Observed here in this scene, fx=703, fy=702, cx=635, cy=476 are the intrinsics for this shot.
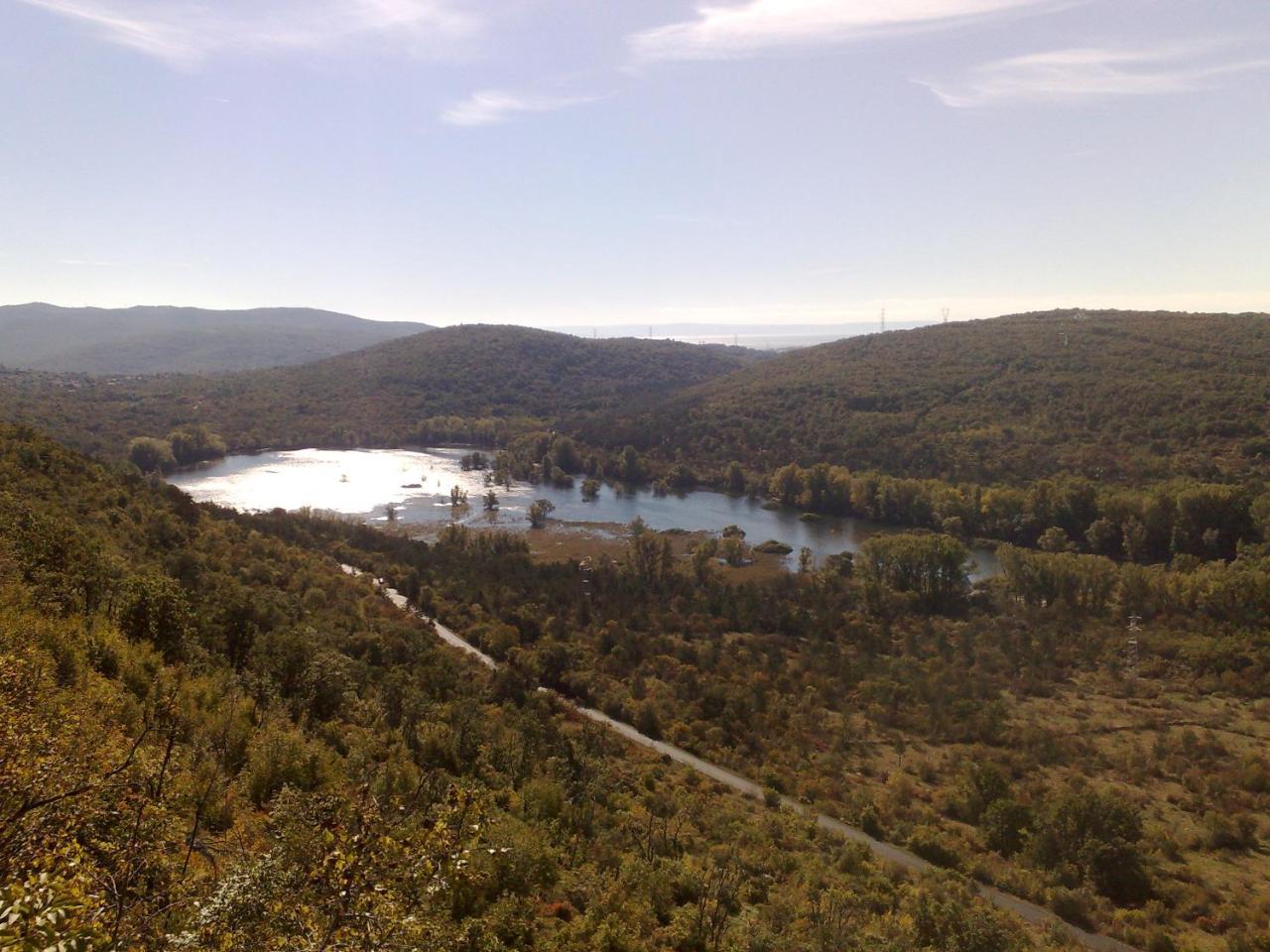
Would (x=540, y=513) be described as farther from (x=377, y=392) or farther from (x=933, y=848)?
(x=377, y=392)

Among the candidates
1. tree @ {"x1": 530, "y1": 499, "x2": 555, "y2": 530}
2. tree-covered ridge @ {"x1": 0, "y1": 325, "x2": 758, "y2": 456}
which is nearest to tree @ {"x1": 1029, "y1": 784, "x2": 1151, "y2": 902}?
tree @ {"x1": 530, "y1": 499, "x2": 555, "y2": 530}

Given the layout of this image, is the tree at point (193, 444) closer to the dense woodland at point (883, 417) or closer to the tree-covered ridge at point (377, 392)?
the dense woodland at point (883, 417)

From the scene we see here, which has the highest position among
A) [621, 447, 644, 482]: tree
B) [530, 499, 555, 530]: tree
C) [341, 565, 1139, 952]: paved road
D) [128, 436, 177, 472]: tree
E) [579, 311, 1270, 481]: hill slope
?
[579, 311, 1270, 481]: hill slope

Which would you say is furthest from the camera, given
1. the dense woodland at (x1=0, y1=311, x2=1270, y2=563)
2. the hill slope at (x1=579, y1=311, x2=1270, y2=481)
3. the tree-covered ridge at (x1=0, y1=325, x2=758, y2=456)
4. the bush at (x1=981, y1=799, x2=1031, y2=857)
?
the tree-covered ridge at (x1=0, y1=325, x2=758, y2=456)

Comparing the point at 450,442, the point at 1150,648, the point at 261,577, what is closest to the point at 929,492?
the point at 1150,648

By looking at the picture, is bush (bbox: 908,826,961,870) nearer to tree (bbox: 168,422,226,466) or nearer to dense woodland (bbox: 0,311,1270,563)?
dense woodland (bbox: 0,311,1270,563)

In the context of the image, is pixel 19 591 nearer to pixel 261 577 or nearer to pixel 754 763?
pixel 261 577

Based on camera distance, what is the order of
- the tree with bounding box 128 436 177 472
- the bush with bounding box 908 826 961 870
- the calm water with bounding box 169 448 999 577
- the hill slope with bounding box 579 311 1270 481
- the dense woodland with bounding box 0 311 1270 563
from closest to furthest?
the bush with bounding box 908 826 961 870 < the dense woodland with bounding box 0 311 1270 563 < the hill slope with bounding box 579 311 1270 481 < the calm water with bounding box 169 448 999 577 < the tree with bounding box 128 436 177 472
